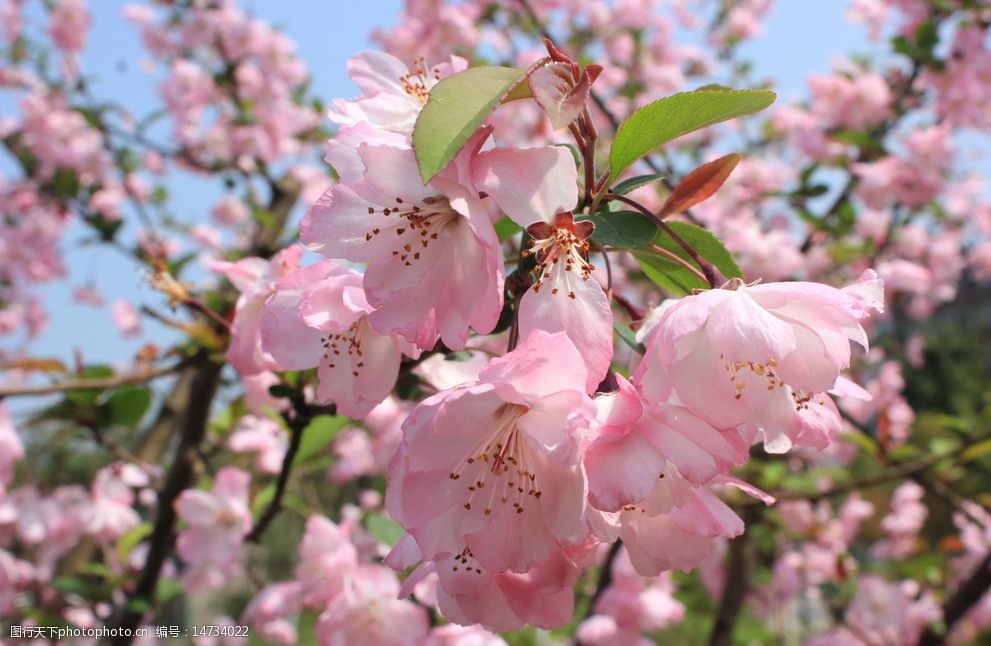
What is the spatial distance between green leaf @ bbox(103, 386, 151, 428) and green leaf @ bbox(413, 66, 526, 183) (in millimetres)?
1242

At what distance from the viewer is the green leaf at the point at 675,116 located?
21.0 inches

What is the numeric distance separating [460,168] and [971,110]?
3.00 metres

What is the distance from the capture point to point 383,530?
1250 millimetres

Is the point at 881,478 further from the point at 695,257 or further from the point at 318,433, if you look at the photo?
the point at 695,257

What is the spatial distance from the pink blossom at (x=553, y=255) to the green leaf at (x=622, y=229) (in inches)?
1.3

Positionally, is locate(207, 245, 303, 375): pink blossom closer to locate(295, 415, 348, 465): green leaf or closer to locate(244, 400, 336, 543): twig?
locate(244, 400, 336, 543): twig

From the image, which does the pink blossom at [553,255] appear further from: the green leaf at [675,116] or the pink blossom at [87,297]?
the pink blossom at [87,297]

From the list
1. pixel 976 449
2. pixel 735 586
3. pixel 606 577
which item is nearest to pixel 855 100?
pixel 976 449

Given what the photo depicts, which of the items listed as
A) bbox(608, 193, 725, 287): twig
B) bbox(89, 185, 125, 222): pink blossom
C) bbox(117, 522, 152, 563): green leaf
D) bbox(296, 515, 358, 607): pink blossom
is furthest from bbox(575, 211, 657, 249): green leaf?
bbox(89, 185, 125, 222): pink blossom

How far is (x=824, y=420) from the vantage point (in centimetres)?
57

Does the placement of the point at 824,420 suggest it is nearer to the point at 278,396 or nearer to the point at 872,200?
the point at 278,396

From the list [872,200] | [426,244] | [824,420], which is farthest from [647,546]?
[872,200]

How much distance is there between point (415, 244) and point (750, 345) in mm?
256

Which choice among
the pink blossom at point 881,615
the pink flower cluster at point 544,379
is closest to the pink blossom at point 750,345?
the pink flower cluster at point 544,379
